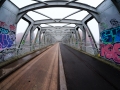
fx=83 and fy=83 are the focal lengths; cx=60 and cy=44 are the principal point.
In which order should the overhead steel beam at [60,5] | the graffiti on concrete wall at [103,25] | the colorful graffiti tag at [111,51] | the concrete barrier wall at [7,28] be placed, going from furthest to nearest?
the overhead steel beam at [60,5] → the graffiti on concrete wall at [103,25] → the concrete barrier wall at [7,28] → the colorful graffiti tag at [111,51]

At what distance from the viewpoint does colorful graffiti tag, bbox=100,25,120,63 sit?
6.36m

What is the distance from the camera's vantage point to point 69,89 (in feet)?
9.59

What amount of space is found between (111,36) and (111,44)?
2.22 feet

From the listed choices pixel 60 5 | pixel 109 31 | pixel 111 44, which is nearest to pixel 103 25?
pixel 109 31

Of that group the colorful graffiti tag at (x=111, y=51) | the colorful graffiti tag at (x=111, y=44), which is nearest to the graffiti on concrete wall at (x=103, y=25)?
the colorful graffiti tag at (x=111, y=44)

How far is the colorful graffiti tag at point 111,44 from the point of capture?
636 cm

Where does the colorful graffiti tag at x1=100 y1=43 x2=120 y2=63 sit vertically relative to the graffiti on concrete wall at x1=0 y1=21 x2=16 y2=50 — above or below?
below

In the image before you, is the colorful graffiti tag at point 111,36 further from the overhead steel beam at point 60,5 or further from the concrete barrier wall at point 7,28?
the concrete barrier wall at point 7,28

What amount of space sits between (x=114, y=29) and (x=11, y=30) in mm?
9832

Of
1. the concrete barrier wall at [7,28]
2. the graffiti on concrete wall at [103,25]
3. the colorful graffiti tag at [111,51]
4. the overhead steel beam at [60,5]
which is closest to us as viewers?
the colorful graffiti tag at [111,51]

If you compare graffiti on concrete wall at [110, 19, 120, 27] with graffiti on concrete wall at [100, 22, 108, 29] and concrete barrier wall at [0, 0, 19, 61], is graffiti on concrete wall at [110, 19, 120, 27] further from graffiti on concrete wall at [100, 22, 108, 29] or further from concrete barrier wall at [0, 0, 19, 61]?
concrete barrier wall at [0, 0, 19, 61]

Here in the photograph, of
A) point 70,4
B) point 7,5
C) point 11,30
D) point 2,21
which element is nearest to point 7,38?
point 11,30

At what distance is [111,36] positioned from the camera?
7.02 meters

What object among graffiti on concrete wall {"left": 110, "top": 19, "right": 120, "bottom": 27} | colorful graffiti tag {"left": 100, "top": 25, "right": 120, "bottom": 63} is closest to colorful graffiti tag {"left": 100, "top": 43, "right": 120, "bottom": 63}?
colorful graffiti tag {"left": 100, "top": 25, "right": 120, "bottom": 63}
